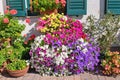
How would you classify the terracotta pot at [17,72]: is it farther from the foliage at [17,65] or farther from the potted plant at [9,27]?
the potted plant at [9,27]

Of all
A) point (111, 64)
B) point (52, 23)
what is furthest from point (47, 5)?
point (111, 64)

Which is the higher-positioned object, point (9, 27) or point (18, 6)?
point (18, 6)

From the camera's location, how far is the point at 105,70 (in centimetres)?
516

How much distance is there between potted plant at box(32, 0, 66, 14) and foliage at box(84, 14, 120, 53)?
A: 2.36 ft

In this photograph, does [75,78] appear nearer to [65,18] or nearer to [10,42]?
[65,18]

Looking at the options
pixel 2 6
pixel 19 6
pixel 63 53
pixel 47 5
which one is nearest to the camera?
pixel 63 53

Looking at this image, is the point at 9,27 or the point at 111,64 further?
the point at 9,27

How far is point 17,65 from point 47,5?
143 centimetres

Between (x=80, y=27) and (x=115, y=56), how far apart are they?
96cm

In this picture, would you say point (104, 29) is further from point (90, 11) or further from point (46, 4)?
point (46, 4)

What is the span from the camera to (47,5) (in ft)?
18.1

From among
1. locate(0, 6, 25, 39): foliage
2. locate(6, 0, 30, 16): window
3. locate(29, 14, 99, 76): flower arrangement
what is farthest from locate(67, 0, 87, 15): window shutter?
locate(0, 6, 25, 39): foliage

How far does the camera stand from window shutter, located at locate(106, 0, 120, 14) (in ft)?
18.5

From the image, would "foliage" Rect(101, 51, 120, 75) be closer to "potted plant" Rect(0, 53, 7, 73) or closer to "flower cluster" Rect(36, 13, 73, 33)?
"flower cluster" Rect(36, 13, 73, 33)
